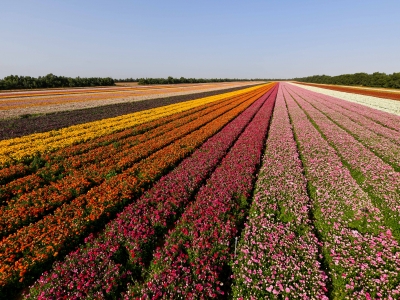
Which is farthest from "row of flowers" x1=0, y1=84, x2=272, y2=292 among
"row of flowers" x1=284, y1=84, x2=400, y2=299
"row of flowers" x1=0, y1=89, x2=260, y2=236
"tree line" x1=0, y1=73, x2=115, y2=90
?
"tree line" x1=0, y1=73, x2=115, y2=90

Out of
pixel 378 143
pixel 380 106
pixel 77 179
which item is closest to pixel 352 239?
pixel 77 179

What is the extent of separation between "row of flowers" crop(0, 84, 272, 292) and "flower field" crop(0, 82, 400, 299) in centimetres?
4

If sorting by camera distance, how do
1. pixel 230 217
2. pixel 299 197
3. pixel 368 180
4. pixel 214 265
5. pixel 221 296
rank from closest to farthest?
pixel 221 296 → pixel 214 265 → pixel 230 217 → pixel 299 197 → pixel 368 180

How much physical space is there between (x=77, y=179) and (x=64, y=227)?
13.7 ft

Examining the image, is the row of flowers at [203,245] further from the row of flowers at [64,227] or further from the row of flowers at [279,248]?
the row of flowers at [64,227]


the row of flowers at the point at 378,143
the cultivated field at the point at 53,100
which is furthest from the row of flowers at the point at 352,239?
the cultivated field at the point at 53,100

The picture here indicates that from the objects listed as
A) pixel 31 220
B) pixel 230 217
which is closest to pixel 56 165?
pixel 31 220

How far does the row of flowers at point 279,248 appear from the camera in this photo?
5543 millimetres

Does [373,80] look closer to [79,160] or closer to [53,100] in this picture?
[53,100]

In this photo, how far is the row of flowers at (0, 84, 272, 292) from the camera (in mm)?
6281

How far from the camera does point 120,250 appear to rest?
22.5 feet

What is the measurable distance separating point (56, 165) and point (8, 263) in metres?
7.98

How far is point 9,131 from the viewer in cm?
2255

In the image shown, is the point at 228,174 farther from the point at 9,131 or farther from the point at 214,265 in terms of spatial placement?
the point at 9,131
